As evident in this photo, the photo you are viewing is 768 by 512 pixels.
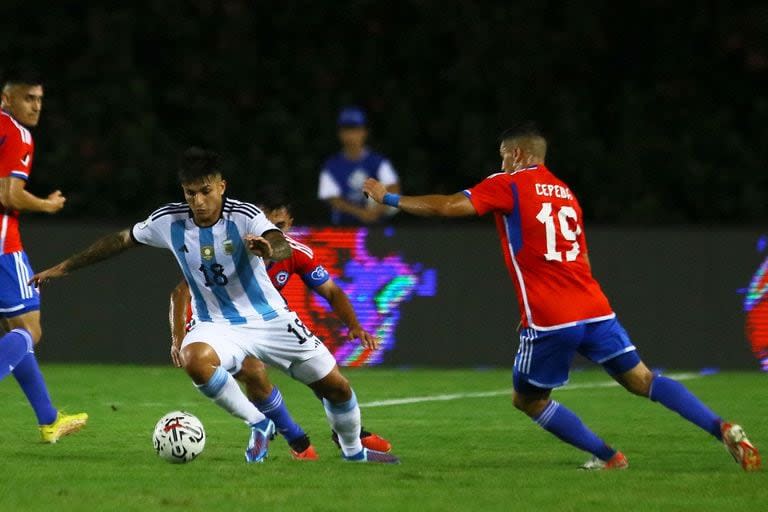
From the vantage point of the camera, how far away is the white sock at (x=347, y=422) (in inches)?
269

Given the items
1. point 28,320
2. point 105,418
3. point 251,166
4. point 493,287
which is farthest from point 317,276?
point 251,166

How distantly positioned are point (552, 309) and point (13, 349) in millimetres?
2566

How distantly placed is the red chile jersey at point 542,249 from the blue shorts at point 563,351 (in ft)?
0.14

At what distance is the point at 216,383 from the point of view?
6621 millimetres

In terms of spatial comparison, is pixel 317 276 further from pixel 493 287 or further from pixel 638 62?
pixel 638 62

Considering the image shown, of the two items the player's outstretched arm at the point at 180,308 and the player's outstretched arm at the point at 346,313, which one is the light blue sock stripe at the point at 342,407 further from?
the player's outstretched arm at the point at 180,308

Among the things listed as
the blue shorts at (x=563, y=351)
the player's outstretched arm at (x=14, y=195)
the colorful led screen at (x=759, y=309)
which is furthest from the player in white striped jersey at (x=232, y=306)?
the colorful led screen at (x=759, y=309)

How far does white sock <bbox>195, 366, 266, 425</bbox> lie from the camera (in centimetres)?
663

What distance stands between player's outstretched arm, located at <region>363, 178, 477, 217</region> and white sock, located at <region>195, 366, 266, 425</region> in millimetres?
985

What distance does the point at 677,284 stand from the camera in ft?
39.2

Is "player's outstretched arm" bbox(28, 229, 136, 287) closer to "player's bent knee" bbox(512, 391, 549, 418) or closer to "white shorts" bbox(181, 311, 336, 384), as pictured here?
"white shorts" bbox(181, 311, 336, 384)

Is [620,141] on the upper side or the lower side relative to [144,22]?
lower

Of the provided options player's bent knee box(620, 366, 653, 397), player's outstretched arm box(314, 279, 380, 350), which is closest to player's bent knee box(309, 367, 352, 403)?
player's outstretched arm box(314, 279, 380, 350)

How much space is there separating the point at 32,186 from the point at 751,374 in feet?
24.9
